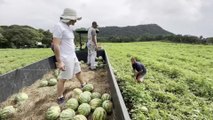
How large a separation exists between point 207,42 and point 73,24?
44182 mm

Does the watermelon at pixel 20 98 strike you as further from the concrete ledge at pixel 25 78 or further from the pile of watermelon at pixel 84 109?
the pile of watermelon at pixel 84 109

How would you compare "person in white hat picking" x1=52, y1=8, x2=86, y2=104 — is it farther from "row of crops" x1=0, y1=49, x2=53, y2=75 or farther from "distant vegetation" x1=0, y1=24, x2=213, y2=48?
"distant vegetation" x1=0, y1=24, x2=213, y2=48

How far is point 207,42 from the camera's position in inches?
1861

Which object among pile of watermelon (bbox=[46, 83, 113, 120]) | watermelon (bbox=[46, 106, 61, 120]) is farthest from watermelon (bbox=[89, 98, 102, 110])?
watermelon (bbox=[46, 106, 61, 120])

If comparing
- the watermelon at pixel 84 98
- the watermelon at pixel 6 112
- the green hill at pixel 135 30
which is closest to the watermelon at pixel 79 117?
the watermelon at pixel 84 98

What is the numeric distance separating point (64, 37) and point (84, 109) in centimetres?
164

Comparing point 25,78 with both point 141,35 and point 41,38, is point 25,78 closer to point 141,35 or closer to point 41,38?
point 41,38

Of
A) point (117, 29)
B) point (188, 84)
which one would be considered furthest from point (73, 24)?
point (117, 29)

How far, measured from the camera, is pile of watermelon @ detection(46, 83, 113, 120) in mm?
5074

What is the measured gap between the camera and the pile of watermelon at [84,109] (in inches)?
200

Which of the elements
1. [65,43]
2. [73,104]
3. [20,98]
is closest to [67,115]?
[73,104]

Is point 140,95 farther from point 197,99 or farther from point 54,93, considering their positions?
point 54,93

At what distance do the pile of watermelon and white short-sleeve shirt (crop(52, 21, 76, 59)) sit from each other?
0.95m

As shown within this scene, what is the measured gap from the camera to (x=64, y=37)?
6.17m
